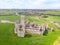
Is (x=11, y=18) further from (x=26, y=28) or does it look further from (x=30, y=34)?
(x=30, y=34)

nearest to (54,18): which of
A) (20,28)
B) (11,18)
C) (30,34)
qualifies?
(30,34)

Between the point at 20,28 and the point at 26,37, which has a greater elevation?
the point at 20,28

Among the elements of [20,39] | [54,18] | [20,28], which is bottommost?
[20,39]

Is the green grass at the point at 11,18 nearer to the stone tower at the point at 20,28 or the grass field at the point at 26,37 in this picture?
the grass field at the point at 26,37

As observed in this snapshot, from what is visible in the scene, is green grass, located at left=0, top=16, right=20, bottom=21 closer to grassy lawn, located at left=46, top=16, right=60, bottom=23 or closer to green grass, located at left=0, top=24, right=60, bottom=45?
green grass, located at left=0, top=24, right=60, bottom=45

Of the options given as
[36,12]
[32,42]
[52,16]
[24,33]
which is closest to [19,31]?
[24,33]

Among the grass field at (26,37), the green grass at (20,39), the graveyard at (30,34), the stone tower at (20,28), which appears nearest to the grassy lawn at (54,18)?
the graveyard at (30,34)
